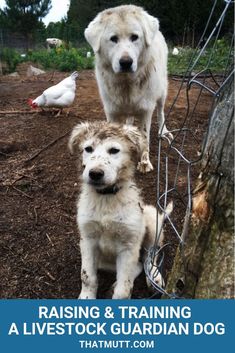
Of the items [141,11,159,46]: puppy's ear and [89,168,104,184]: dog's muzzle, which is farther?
[141,11,159,46]: puppy's ear

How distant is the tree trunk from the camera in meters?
2.08

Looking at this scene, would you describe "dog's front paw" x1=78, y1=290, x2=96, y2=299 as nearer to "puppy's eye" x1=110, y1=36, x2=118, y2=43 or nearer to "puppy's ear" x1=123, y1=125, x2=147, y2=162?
"puppy's ear" x1=123, y1=125, x2=147, y2=162

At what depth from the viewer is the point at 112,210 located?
2.96 m

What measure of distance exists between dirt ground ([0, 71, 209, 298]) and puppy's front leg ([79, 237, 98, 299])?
0.19 metres

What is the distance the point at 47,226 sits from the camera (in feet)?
12.6

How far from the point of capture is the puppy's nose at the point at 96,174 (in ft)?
9.04

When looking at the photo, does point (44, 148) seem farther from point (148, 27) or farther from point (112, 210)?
point (112, 210)

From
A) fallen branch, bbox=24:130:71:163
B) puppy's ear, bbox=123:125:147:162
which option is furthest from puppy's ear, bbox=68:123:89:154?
fallen branch, bbox=24:130:71:163

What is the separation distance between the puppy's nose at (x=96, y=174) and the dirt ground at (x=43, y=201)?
2.86ft

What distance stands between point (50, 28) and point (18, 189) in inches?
1290

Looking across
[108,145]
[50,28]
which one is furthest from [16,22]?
[108,145]

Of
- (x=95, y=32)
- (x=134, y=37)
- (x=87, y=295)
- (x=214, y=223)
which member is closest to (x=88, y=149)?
(x=87, y=295)

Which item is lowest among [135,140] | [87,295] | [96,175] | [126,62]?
[87,295]

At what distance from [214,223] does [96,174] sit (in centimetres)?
85
